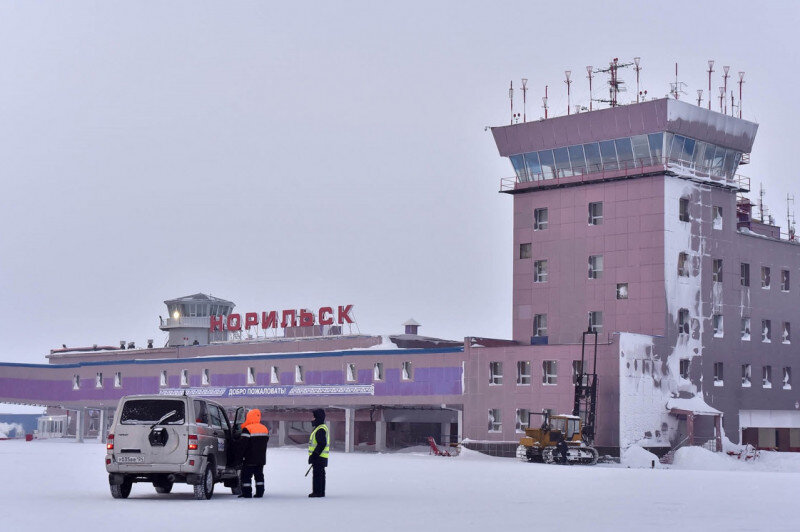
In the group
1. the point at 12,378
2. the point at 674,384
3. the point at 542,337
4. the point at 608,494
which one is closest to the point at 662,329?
the point at 674,384

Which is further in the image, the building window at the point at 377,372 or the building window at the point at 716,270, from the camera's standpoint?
the building window at the point at 377,372

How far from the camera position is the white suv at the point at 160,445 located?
30.2 meters

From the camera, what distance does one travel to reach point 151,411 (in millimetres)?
30797

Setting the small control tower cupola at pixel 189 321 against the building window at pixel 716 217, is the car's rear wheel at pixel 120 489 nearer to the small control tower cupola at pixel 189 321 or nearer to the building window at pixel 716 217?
the building window at pixel 716 217

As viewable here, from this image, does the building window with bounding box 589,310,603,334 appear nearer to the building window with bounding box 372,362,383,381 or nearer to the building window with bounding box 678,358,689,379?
the building window with bounding box 678,358,689,379

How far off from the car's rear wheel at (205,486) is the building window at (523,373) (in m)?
55.7

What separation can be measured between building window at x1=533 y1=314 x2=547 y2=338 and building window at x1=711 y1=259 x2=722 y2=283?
12720 mm

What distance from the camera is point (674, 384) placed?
8556cm

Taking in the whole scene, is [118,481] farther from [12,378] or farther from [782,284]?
[12,378]

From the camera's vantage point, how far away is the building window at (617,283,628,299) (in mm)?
88000

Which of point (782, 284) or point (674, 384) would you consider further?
point (782, 284)

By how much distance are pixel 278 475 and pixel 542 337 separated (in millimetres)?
47358

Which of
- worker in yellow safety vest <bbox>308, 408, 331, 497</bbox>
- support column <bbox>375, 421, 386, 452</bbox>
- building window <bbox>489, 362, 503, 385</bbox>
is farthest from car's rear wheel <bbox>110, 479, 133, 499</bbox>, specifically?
support column <bbox>375, 421, 386, 452</bbox>

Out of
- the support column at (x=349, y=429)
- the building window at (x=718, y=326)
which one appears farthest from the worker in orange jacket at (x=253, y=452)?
the support column at (x=349, y=429)
